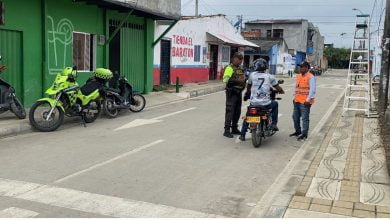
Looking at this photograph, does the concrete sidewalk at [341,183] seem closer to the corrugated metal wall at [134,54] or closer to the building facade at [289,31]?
the corrugated metal wall at [134,54]

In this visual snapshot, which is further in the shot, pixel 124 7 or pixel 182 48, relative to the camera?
pixel 182 48

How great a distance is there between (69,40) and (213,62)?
55.6ft

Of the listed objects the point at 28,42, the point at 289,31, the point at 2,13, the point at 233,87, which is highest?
the point at 289,31

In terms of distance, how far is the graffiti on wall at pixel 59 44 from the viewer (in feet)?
44.0

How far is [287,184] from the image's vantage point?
655cm

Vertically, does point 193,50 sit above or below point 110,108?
above

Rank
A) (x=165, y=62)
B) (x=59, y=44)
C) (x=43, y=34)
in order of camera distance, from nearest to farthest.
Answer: (x=43, y=34) → (x=59, y=44) → (x=165, y=62)

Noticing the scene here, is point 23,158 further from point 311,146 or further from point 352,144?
point 352,144

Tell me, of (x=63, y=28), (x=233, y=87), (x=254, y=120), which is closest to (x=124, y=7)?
(x=63, y=28)

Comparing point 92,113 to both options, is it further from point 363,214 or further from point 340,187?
point 363,214

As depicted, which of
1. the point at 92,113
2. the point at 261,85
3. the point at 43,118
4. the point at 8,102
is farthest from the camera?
the point at 92,113

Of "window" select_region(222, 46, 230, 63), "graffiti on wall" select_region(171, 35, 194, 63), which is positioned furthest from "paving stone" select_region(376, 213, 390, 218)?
"window" select_region(222, 46, 230, 63)

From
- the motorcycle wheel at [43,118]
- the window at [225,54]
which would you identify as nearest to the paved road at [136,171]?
the motorcycle wheel at [43,118]

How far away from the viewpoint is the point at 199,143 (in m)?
9.45
